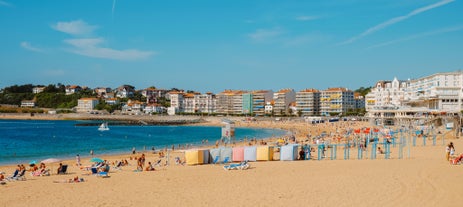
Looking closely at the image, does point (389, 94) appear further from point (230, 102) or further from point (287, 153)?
point (287, 153)

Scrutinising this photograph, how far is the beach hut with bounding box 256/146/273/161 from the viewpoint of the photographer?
19781mm

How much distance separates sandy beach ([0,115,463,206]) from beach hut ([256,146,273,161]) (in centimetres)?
268

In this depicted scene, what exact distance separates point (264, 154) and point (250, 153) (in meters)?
0.68

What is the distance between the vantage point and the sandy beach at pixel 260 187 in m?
10.6

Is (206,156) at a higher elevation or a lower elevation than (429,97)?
lower

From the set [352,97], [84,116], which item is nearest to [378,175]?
[352,97]

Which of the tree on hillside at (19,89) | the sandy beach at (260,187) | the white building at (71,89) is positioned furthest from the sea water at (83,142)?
the tree on hillside at (19,89)

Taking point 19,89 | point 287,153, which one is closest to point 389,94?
point 287,153

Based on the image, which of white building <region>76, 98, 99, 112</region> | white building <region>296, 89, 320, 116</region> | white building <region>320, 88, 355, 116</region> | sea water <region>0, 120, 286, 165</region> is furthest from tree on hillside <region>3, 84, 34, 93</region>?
white building <region>320, 88, 355, 116</region>

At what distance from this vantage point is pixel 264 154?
65.2 feet

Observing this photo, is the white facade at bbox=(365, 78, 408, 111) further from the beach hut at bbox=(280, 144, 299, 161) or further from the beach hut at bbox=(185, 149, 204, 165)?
the beach hut at bbox=(185, 149, 204, 165)

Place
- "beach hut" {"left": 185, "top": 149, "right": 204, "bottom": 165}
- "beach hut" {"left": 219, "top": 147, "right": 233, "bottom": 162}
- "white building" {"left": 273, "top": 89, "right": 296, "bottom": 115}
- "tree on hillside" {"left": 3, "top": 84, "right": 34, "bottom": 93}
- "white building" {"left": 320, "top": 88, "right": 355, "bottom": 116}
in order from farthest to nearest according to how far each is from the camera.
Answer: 1. "tree on hillside" {"left": 3, "top": 84, "right": 34, "bottom": 93}
2. "white building" {"left": 273, "top": 89, "right": 296, "bottom": 115}
3. "white building" {"left": 320, "top": 88, "right": 355, "bottom": 116}
4. "beach hut" {"left": 219, "top": 147, "right": 233, "bottom": 162}
5. "beach hut" {"left": 185, "top": 149, "right": 204, "bottom": 165}

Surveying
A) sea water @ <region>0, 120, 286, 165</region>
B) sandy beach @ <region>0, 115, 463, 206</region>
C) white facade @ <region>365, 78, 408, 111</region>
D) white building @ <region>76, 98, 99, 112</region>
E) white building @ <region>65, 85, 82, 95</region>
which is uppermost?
white building @ <region>65, 85, 82, 95</region>

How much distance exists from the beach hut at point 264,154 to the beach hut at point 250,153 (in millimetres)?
155
